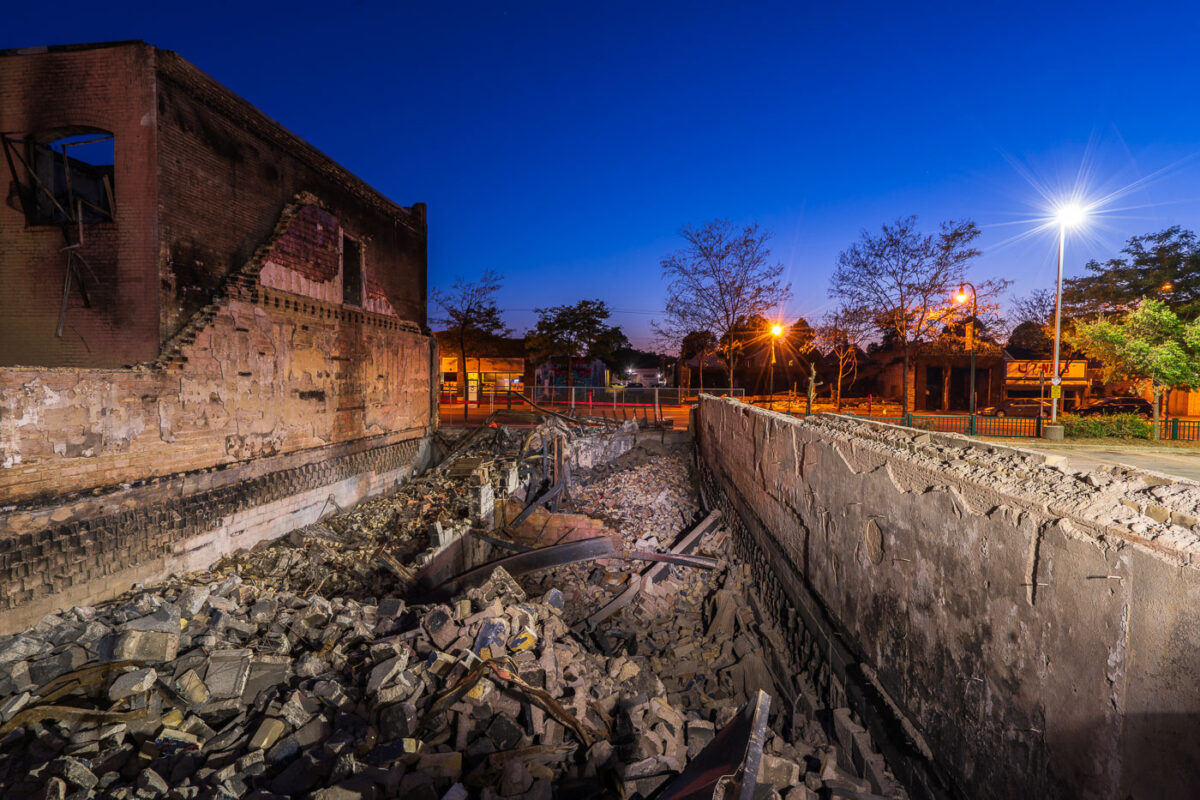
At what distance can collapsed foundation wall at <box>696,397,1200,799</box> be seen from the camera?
166 cm

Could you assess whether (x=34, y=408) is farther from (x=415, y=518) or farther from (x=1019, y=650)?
(x=1019, y=650)

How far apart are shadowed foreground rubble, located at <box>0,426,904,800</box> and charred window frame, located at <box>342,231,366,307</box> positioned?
7293 mm

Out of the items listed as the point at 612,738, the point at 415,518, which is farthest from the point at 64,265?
the point at 612,738

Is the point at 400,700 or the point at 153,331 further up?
the point at 153,331

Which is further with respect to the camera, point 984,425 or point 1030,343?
point 1030,343

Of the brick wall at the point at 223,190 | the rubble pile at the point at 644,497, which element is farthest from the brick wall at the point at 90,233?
the rubble pile at the point at 644,497

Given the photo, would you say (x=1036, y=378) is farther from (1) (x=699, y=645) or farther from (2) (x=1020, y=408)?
(1) (x=699, y=645)

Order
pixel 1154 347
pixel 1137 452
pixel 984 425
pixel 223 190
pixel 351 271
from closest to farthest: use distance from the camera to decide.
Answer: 1. pixel 223 190
2. pixel 1137 452
3. pixel 351 271
4. pixel 1154 347
5. pixel 984 425

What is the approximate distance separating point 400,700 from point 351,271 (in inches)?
429

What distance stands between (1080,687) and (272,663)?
514 cm

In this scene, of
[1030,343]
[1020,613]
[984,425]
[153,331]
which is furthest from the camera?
[1030,343]

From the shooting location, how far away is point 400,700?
367cm

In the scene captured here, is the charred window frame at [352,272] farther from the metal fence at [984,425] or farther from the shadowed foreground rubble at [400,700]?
the metal fence at [984,425]

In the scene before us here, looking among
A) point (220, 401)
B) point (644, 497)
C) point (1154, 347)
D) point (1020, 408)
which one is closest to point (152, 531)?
point (220, 401)
